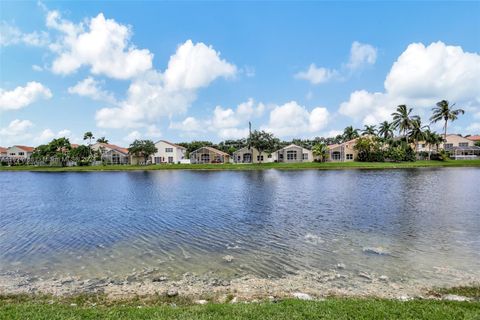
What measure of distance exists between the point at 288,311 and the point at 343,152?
84.0 m

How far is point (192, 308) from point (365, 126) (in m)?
114

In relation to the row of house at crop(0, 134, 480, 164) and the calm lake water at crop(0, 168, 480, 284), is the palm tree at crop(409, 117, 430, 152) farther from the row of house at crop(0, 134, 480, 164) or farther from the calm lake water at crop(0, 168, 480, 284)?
the calm lake water at crop(0, 168, 480, 284)

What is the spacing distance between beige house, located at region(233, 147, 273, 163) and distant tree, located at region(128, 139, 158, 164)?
2652 cm

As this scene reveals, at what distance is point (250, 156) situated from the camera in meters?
89.7

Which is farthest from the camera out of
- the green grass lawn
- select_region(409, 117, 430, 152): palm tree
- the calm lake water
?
select_region(409, 117, 430, 152): palm tree

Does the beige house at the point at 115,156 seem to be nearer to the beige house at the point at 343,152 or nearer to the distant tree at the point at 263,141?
the distant tree at the point at 263,141

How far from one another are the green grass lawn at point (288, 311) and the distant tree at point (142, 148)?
8480cm

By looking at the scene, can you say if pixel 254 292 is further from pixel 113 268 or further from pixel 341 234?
pixel 341 234

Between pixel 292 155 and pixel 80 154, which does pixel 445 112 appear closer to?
pixel 292 155

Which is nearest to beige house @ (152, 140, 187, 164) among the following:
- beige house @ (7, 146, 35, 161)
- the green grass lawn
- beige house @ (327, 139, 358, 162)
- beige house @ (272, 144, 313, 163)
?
beige house @ (272, 144, 313, 163)

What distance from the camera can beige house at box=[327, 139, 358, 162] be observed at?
8438 cm

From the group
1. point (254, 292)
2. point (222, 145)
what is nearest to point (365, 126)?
point (222, 145)

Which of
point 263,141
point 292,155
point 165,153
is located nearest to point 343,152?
point 292,155

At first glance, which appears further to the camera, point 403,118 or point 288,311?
point 403,118
